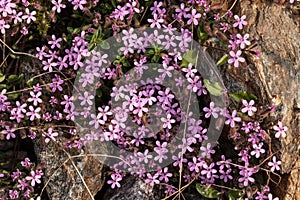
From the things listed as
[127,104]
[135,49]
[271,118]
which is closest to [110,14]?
[135,49]

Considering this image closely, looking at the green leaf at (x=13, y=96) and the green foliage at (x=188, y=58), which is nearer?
the green foliage at (x=188, y=58)

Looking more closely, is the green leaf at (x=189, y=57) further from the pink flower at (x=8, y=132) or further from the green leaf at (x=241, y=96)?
the pink flower at (x=8, y=132)

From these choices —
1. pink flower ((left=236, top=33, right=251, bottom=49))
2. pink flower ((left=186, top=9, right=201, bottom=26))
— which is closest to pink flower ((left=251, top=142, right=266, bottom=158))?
pink flower ((left=236, top=33, right=251, bottom=49))

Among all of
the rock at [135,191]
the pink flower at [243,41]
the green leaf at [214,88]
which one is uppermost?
the pink flower at [243,41]

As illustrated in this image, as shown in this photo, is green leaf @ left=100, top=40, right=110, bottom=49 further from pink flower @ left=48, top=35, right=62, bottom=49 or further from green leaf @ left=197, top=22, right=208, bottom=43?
green leaf @ left=197, top=22, right=208, bottom=43

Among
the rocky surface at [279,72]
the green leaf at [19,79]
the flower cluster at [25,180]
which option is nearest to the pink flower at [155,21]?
the rocky surface at [279,72]

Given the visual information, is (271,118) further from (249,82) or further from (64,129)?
(64,129)

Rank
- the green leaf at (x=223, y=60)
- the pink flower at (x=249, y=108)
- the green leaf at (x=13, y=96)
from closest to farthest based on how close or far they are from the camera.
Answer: the pink flower at (x=249, y=108), the green leaf at (x=223, y=60), the green leaf at (x=13, y=96)
